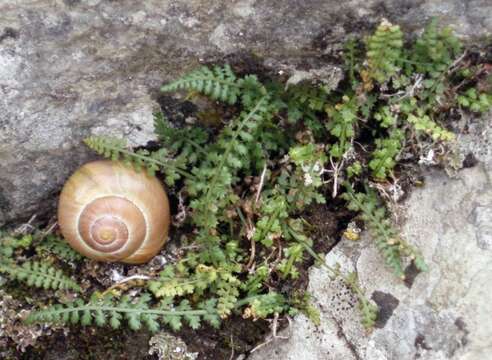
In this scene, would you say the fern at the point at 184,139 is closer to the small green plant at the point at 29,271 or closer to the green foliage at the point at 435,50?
the small green plant at the point at 29,271

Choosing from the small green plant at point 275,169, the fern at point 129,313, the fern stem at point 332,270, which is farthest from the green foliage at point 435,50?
the fern at point 129,313

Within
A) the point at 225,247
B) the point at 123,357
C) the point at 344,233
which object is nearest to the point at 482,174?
the point at 344,233

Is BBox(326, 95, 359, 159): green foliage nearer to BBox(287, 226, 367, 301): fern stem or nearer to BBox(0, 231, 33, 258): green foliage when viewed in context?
BBox(287, 226, 367, 301): fern stem

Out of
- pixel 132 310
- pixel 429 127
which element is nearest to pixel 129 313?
pixel 132 310

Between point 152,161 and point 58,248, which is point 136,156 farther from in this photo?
point 58,248

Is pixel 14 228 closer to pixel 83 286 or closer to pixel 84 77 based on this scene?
pixel 83 286

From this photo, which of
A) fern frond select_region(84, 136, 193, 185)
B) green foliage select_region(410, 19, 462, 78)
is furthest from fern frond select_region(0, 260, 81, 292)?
green foliage select_region(410, 19, 462, 78)
